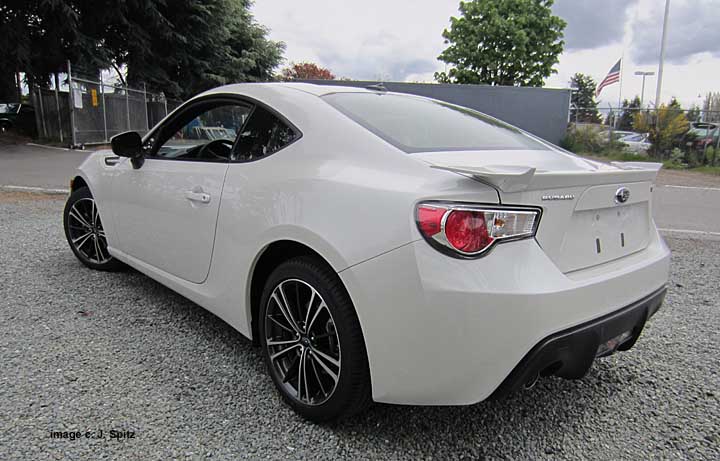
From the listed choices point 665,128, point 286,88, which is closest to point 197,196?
point 286,88

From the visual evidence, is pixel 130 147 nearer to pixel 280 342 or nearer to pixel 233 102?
pixel 233 102

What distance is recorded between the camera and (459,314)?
1690mm

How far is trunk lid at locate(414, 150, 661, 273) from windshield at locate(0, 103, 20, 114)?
2236cm

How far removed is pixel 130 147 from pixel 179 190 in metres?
0.66

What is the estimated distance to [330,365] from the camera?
2100 millimetres

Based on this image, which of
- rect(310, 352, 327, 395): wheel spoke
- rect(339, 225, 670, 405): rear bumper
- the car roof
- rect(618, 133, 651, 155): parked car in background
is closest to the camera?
rect(339, 225, 670, 405): rear bumper

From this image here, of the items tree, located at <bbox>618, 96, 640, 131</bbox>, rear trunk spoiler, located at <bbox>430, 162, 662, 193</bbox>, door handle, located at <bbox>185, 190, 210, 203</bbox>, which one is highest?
tree, located at <bbox>618, 96, 640, 131</bbox>

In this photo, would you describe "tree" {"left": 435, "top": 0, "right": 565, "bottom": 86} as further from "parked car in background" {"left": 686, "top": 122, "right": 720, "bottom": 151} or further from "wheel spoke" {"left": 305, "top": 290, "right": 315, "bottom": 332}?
"wheel spoke" {"left": 305, "top": 290, "right": 315, "bottom": 332}

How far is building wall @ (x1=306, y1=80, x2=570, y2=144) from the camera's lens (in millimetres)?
21172

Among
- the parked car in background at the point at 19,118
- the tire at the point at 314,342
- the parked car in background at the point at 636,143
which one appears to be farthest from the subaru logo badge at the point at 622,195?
the parked car in background at the point at 19,118

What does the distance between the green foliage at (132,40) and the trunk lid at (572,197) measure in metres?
18.7

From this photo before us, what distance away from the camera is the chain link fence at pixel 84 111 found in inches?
643

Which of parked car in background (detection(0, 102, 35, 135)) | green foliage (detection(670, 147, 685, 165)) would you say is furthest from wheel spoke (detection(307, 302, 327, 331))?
parked car in background (detection(0, 102, 35, 135))

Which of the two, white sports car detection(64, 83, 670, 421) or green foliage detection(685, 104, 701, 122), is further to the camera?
green foliage detection(685, 104, 701, 122)
